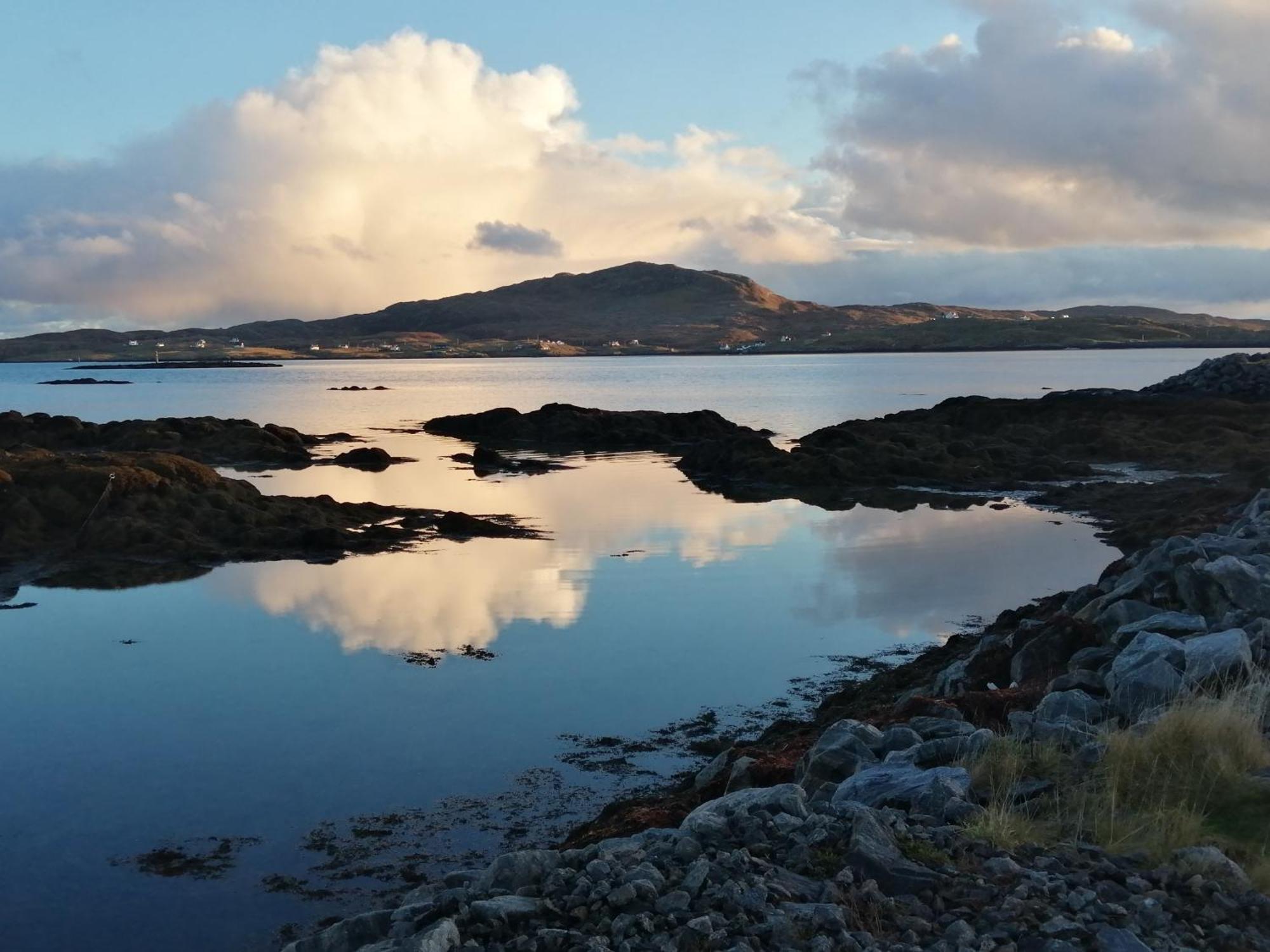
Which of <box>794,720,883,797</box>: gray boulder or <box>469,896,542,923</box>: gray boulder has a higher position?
<box>469,896,542,923</box>: gray boulder

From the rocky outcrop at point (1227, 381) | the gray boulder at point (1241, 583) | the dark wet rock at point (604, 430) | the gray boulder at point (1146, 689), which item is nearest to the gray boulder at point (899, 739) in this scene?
the gray boulder at point (1146, 689)

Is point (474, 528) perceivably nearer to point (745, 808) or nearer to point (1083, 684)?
point (1083, 684)

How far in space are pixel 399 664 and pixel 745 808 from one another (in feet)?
31.8

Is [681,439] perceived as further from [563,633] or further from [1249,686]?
[1249,686]

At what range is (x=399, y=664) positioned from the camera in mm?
15703

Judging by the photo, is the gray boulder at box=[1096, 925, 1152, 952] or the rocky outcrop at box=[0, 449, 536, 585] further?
the rocky outcrop at box=[0, 449, 536, 585]

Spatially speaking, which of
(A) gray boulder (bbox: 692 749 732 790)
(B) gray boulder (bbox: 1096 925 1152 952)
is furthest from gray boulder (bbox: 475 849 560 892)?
(A) gray boulder (bbox: 692 749 732 790)

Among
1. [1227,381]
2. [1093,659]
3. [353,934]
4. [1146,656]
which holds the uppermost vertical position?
[1227,381]

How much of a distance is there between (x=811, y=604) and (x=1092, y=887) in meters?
13.5

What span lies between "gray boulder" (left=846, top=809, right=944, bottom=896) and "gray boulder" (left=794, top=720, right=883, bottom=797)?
1.66 metres

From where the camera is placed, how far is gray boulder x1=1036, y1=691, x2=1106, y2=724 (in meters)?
8.80

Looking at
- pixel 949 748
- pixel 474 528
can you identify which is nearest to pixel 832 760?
pixel 949 748

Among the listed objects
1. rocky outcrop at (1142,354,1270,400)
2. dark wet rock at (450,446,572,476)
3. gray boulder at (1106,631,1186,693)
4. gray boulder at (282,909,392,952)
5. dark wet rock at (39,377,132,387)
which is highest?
dark wet rock at (39,377,132,387)

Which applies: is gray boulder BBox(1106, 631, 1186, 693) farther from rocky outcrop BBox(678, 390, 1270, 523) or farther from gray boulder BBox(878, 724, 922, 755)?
rocky outcrop BBox(678, 390, 1270, 523)
